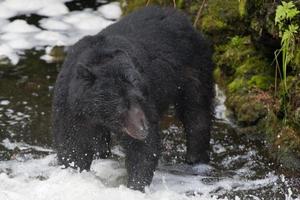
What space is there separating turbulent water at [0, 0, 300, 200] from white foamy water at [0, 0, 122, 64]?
86cm

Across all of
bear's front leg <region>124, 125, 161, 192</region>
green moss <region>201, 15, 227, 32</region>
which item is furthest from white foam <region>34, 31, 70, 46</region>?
bear's front leg <region>124, 125, 161, 192</region>

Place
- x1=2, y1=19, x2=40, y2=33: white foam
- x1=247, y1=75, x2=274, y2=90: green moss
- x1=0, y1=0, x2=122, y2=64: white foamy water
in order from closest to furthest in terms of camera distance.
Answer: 1. x1=247, y1=75, x2=274, y2=90: green moss
2. x1=0, y1=0, x2=122, y2=64: white foamy water
3. x1=2, y1=19, x2=40, y2=33: white foam

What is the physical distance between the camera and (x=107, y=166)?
712 cm

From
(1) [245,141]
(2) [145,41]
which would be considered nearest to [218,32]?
(1) [245,141]

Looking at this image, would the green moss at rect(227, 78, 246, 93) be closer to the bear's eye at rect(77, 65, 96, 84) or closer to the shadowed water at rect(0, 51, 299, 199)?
the shadowed water at rect(0, 51, 299, 199)

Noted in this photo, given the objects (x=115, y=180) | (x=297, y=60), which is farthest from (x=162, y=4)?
(x=115, y=180)

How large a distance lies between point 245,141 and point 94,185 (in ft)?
6.86

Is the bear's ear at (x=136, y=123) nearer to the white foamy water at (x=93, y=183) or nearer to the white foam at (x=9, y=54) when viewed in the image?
the white foamy water at (x=93, y=183)

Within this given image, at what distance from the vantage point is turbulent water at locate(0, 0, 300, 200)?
6.39 metres

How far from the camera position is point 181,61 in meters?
7.08

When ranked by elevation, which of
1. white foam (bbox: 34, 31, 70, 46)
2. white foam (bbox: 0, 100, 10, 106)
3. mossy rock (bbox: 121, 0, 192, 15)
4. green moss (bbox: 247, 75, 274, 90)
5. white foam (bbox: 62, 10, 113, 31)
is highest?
mossy rock (bbox: 121, 0, 192, 15)

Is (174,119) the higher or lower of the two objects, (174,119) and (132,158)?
the lower

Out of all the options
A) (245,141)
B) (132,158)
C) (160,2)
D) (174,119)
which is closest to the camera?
(132,158)

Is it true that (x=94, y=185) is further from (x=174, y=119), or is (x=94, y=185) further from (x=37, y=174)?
(x=174, y=119)
